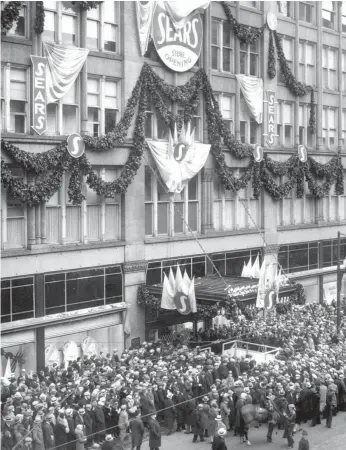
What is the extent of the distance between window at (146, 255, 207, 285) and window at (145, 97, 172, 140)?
6410 millimetres

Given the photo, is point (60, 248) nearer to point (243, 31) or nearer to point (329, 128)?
point (243, 31)

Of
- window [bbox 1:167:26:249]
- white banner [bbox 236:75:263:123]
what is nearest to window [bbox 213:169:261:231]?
white banner [bbox 236:75:263:123]

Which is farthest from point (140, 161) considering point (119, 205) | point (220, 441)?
point (220, 441)

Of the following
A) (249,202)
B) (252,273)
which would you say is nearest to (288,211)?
(249,202)

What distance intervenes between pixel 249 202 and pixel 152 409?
21.5 meters

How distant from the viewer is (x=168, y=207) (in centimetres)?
3747

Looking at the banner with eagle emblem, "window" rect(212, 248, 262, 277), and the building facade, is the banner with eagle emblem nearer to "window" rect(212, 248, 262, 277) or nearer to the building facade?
the building facade

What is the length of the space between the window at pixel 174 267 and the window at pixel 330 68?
17913 mm

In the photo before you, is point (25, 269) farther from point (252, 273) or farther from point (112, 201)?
point (252, 273)

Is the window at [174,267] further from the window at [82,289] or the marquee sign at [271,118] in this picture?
the marquee sign at [271,118]

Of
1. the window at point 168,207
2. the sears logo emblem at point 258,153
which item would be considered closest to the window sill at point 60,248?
the window at point 168,207

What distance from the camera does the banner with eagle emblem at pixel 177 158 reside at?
3516 centimetres

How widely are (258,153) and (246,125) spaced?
1.86m

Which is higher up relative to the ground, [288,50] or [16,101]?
[288,50]
